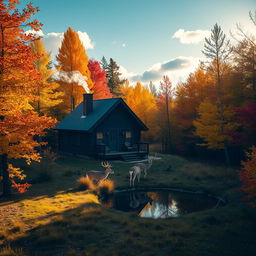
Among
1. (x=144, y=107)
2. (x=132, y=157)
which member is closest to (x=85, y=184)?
(x=132, y=157)

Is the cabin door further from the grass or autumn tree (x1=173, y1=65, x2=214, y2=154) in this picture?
the grass

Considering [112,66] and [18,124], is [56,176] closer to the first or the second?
[18,124]

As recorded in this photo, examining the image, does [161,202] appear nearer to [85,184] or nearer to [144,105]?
[85,184]

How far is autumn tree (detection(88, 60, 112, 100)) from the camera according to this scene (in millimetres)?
37806

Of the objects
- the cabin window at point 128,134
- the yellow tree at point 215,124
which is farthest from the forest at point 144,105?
the cabin window at point 128,134

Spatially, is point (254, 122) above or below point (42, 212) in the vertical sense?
above

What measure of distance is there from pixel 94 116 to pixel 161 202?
→ 48.8 feet

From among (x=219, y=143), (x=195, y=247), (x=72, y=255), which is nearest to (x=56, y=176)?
(x=72, y=255)

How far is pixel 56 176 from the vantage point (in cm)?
1755

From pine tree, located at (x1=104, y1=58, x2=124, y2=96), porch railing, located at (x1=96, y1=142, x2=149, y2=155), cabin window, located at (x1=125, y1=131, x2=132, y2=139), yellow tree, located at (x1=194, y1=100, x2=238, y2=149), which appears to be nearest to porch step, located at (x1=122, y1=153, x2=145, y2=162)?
porch railing, located at (x1=96, y1=142, x2=149, y2=155)

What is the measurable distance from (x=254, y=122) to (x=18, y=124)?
1414cm

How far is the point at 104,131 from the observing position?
26.3 m

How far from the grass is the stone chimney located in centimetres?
1510

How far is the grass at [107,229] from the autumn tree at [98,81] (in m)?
25.5
